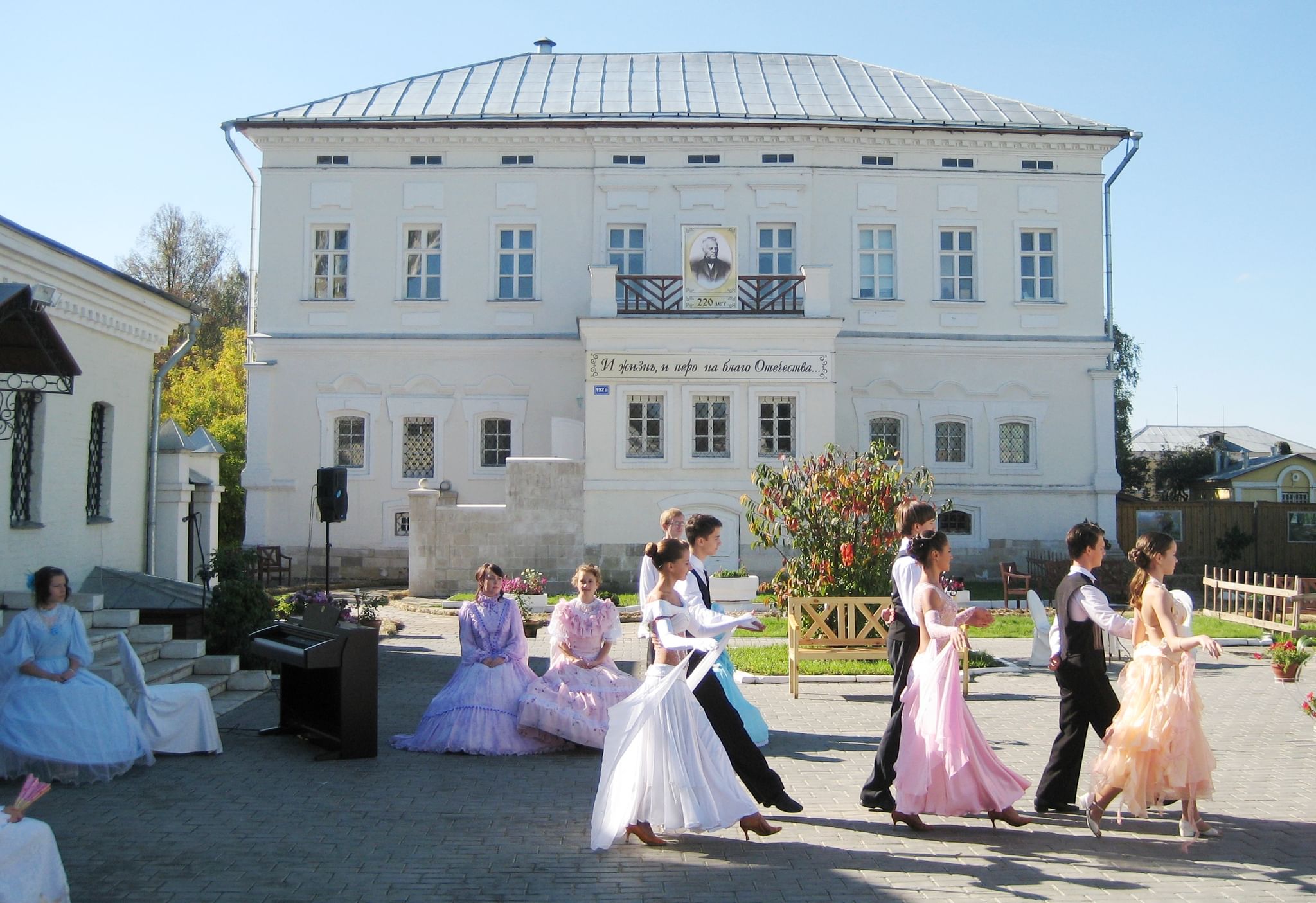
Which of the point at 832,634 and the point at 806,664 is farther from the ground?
the point at 832,634

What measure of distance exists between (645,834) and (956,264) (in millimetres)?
22214

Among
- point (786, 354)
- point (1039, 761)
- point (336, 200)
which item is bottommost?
point (1039, 761)

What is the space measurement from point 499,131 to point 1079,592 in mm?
21682

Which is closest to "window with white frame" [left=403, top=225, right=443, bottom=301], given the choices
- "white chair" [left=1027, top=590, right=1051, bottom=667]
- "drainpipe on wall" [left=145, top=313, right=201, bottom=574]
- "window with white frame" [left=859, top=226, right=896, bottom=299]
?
"window with white frame" [left=859, top=226, right=896, bottom=299]

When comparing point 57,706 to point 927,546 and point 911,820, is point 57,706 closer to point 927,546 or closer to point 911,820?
point 911,820

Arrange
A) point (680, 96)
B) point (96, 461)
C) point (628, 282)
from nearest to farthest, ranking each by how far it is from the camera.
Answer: point (96, 461), point (628, 282), point (680, 96)

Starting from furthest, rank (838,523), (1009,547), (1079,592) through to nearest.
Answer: (1009,547) → (838,523) → (1079,592)

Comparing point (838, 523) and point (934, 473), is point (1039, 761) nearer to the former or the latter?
point (838, 523)

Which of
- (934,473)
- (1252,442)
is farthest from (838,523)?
(1252,442)

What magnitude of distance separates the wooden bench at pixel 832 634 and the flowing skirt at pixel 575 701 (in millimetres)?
2941

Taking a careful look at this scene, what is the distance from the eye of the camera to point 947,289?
86.2 ft

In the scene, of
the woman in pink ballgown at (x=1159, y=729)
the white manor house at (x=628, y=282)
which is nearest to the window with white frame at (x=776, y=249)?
the white manor house at (x=628, y=282)

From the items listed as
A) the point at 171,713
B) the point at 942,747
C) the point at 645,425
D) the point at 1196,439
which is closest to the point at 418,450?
the point at 645,425

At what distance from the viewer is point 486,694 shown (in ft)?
30.3
